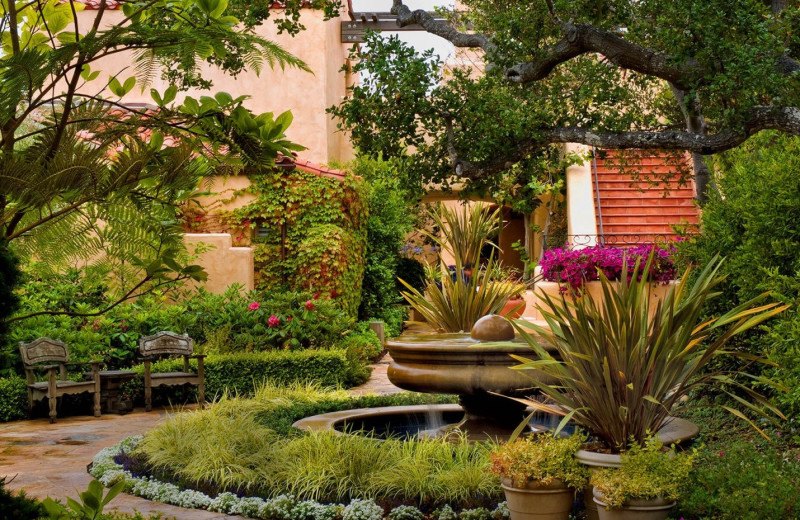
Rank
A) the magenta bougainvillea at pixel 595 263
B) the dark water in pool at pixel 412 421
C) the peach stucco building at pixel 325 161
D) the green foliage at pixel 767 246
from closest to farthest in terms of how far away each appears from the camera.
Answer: the green foliage at pixel 767 246 < the dark water in pool at pixel 412 421 < the magenta bougainvillea at pixel 595 263 < the peach stucco building at pixel 325 161

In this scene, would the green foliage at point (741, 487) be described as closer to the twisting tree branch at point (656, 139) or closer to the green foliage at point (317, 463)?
the green foliage at point (317, 463)

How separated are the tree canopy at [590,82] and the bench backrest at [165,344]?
3.54m

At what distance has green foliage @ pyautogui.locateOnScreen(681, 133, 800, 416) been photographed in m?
5.16

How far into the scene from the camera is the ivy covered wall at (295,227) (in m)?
13.0

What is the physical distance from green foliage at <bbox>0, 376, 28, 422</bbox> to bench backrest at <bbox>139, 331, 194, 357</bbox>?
127 centimetres

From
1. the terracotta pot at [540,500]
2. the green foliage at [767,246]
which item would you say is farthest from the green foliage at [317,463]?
the green foliage at [767,246]

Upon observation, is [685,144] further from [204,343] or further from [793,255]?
[204,343]

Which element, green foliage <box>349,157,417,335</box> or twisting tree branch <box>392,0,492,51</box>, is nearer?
twisting tree branch <box>392,0,492,51</box>

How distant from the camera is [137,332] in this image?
1065 centimetres

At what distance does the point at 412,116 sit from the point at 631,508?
3964 millimetres

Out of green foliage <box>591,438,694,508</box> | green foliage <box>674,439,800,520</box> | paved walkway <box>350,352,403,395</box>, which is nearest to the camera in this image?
green foliage <box>674,439,800,520</box>

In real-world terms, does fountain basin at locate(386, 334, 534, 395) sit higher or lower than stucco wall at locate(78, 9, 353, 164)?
lower

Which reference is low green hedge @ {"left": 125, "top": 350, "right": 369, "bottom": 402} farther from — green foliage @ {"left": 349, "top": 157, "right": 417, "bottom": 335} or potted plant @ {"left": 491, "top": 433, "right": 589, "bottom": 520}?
potted plant @ {"left": 491, "top": 433, "right": 589, "bottom": 520}

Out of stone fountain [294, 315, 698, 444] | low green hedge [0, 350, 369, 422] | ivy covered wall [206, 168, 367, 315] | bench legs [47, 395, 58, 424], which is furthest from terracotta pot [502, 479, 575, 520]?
ivy covered wall [206, 168, 367, 315]
